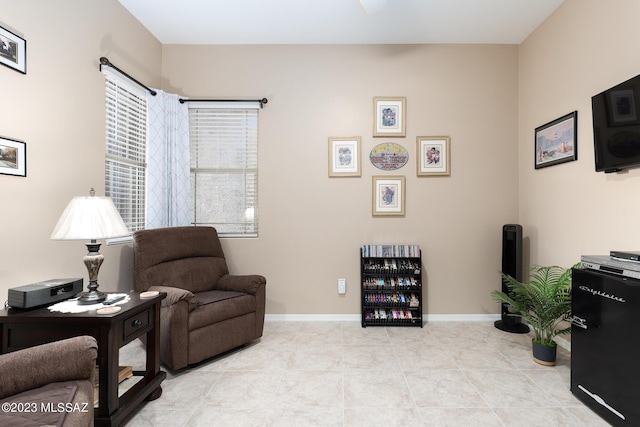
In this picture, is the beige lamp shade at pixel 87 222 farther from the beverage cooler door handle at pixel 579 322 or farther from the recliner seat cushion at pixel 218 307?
the beverage cooler door handle at pixel 579 322

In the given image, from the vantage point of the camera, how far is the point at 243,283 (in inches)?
105

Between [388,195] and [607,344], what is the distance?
2026 millimetres

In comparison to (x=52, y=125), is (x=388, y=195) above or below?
below

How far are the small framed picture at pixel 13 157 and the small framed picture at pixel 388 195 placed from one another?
2.78m

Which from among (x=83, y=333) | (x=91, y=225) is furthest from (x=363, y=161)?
(x=83, y=333)

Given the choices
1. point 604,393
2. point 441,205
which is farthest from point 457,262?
point 604,393

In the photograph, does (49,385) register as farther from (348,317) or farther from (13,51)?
(348,317)

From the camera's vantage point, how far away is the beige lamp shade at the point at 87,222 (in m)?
1.61

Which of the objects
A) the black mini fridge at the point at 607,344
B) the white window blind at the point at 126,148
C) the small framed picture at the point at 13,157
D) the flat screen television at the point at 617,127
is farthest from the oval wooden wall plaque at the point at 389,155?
the small framed picture at the point at 13,157

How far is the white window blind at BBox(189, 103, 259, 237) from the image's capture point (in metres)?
3.28

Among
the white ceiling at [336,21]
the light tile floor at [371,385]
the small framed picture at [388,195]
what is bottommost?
the light tile floor at [371,385]

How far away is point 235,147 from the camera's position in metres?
3.29

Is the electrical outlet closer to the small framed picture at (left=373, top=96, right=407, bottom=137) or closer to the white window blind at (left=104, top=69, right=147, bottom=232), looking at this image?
the small framed picture at (left=373, top=96, right=407, bottom=137)

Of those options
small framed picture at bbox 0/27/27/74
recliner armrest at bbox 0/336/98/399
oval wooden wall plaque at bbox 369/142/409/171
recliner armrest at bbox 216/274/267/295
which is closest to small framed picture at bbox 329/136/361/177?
oval wooden wall plaque at bbox 369/142/409/171
